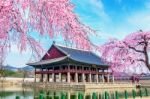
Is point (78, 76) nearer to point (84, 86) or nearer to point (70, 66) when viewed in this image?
point (70, 66)

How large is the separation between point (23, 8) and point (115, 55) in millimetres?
11804

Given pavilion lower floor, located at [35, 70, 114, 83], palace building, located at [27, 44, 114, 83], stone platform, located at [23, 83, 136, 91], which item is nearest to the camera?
stone platform, located at [23, 83, 136, 91]

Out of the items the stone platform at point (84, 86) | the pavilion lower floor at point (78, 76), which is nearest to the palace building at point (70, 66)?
the pavilion lower floor at point (78, 76)

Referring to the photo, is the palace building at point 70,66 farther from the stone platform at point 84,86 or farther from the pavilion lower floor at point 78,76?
the stone platform at point 84,86

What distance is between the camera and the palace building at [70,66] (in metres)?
52.5

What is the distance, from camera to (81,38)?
Answer: 562cm

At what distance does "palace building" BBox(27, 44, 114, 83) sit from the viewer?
5253 centimetres

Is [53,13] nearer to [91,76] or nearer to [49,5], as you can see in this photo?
[49,5]

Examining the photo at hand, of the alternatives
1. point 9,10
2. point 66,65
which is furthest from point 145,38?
point 66,65

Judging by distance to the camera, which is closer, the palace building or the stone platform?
the stone platform

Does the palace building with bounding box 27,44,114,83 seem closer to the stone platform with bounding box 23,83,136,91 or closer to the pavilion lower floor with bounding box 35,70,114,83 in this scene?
the pavilion lower floor with bounding box 35,70,114,83

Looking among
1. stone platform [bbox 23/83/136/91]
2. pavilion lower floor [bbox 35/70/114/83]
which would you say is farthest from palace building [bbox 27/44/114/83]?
stone platform [bbox 23/83/136/91]

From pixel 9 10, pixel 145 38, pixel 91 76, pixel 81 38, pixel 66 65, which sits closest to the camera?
pixel 9 10

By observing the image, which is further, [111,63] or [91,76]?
[91,76]
